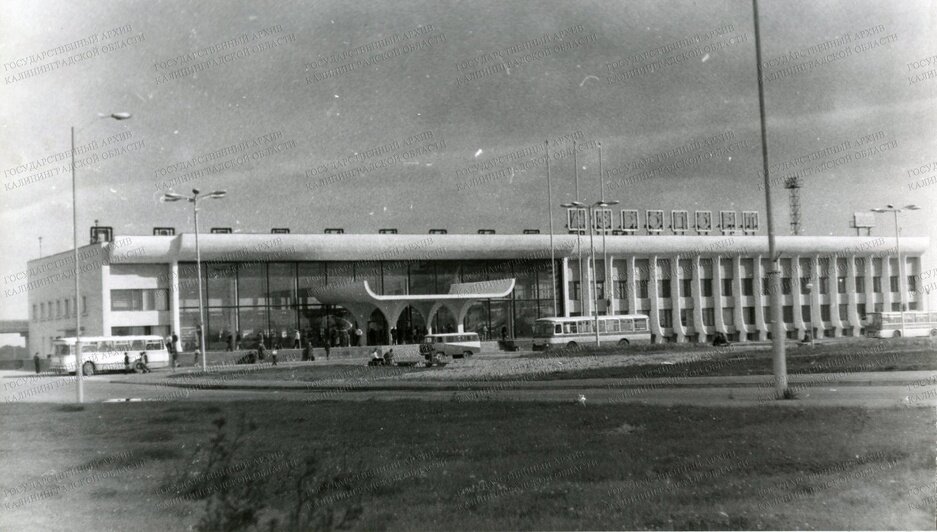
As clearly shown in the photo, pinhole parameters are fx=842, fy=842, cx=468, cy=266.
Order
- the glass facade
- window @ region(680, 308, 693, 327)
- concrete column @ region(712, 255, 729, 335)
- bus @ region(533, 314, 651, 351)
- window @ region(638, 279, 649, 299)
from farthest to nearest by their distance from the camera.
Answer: concrete column @ region(712, 255, 729, 335), window @ region(680, 308, 693, 327), window @ region(638, 279, 649, 299), the glass facade, bus @ region(533, 314, 651, 351)

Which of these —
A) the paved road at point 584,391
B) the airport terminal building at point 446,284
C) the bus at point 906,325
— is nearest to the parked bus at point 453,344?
the airport terminal building at point 446,284

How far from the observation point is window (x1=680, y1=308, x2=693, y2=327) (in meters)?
75.5

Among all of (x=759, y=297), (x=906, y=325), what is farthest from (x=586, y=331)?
(x=759, y=297)

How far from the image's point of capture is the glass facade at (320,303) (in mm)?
58500

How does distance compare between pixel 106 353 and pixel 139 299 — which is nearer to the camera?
pixel 106 353

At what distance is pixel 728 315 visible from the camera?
78062mm

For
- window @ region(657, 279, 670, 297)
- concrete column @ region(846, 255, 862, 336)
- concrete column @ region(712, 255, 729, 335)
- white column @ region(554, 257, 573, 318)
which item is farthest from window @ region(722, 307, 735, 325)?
white column @ region(554, 257, 573, 318)

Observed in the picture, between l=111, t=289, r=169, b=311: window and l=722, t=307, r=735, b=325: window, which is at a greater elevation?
l=111, t=289, r=169, b=311: window

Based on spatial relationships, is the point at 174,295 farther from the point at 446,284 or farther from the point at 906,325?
the point at 906,325

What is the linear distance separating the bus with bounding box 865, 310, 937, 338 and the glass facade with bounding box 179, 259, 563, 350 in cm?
2408

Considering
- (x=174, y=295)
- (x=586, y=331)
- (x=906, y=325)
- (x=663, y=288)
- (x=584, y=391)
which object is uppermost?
(x=174, y=295)

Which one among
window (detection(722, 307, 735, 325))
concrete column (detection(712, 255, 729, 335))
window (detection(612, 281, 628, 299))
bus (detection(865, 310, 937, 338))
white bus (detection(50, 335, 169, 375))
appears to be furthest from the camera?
window (detection(722, 307, 735, 325))

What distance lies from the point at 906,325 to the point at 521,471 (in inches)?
2301

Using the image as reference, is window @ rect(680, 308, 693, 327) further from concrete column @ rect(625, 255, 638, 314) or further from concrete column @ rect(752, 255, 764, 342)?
concrete column @ rect(752, 255, 764, 342)
